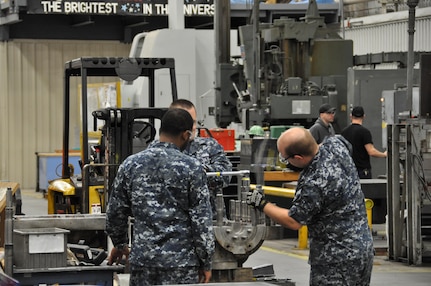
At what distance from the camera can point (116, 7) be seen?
2670 centimetres

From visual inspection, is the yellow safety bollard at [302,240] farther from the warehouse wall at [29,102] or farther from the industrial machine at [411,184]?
the warehouse wall at [29,102]

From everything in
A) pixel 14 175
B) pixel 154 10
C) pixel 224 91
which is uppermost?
pixel 154 10

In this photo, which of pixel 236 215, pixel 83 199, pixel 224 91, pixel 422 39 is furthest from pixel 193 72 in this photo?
pixel 236 215

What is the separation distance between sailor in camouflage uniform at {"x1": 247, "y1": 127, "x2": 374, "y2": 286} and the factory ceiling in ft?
64.2

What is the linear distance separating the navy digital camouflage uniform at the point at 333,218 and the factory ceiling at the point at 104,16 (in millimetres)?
19613

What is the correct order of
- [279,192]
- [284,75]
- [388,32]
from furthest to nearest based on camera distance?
[388,32]
[284,75]
[279,192]

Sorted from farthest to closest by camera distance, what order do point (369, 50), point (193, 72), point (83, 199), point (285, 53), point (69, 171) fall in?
point (369, 50)
point (193, 72)
point (285, 53)
point (69, 171)
point (83, 199)

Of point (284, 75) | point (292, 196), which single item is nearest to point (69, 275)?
point (292, 196)

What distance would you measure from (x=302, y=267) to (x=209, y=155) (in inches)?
192

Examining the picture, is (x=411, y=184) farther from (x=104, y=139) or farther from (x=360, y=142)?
(x=104, y=139)

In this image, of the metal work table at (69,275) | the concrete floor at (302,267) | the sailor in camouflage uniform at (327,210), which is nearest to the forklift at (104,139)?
the concrete floor at (302,267)

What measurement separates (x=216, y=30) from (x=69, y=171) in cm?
957

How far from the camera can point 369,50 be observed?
30.9 metres

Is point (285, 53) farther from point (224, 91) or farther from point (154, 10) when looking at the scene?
point (154, 10)
